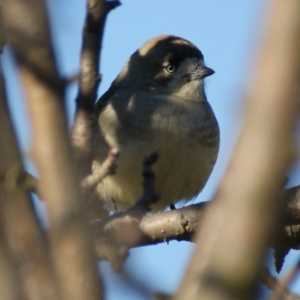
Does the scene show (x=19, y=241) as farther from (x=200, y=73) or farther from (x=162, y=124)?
(x=200, y=73)

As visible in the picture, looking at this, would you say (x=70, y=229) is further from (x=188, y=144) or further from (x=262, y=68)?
(x=188, y=144)

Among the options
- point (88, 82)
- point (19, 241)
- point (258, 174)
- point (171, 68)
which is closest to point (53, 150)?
point (19, 241)

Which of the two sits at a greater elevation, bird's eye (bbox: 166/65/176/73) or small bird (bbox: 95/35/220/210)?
bird's eye (bbox: 166/65/176/73)

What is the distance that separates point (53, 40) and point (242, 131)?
0.53 m

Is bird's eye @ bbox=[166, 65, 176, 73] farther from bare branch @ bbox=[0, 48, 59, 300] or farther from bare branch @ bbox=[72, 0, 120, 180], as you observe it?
bare branch @ bbox=[0, 48, 59, 300]

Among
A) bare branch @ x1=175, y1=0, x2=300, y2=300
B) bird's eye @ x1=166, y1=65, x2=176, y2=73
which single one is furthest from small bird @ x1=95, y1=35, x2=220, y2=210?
bare branch @ x1=175, y1=0, x2=300, y2=300

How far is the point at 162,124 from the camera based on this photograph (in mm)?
5551

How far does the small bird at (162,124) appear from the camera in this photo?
214 inches

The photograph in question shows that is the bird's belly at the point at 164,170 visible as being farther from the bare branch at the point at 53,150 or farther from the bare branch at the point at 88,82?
the bare branch at the point at 53,150

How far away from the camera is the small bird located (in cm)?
543

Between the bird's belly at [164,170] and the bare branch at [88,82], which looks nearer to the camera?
the bare branch at [88,82]

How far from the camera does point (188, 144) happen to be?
5539 millimetres

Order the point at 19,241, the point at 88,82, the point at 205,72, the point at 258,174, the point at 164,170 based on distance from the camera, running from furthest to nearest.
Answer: the point at 205,72 → the point at 164,170 → the point at 88,82 → the point at 19,241 → the point at 258,174

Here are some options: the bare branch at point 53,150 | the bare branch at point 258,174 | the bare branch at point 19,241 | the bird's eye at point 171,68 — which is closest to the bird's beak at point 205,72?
the bird's eye at point 171,68
